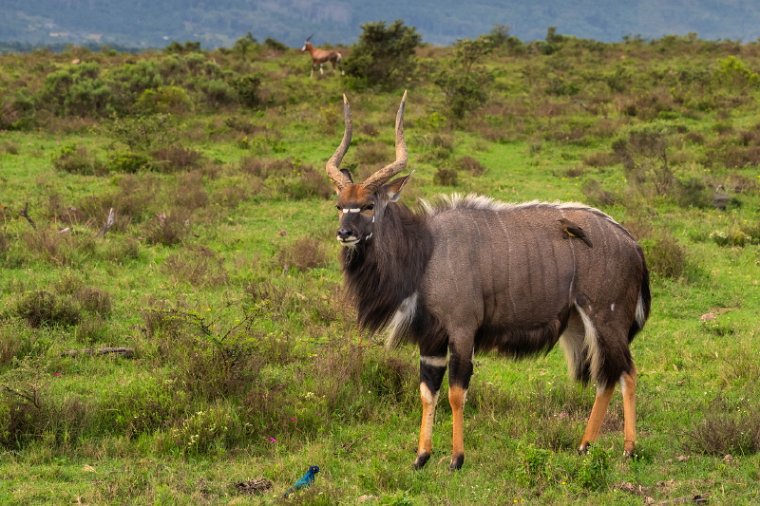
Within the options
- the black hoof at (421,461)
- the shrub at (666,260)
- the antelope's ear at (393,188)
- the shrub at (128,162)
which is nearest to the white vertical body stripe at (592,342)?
the black hoof at (421,461)

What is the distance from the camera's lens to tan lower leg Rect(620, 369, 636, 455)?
6.89 meters

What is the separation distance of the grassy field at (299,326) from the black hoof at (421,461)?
60 millimetres

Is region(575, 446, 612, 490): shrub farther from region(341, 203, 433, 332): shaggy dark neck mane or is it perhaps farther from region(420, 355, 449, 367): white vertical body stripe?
region(341, 203, 433, 332): shaggy dark neck mane

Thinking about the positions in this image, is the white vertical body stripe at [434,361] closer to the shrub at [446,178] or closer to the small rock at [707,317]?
the small rock at [707,317]

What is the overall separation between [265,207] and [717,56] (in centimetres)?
3489

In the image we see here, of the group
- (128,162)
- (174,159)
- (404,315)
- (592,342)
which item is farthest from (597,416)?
(174,159)

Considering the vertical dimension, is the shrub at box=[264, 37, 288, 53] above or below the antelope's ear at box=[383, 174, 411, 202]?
above

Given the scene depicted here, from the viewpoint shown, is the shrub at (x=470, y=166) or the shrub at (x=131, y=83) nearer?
the shrub at (x=470, y=166)

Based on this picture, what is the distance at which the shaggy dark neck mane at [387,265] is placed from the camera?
689 cm

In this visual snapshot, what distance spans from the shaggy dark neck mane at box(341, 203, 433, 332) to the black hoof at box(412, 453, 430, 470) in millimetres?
1100

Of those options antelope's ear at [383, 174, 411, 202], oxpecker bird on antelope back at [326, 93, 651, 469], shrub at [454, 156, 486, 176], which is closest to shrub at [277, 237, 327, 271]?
oxpecker bird on antelope back at [326, 93, 651, 469]

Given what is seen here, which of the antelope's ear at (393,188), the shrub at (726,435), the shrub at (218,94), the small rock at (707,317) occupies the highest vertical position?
the shrub at (218,94)

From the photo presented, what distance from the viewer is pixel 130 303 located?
34.1ft

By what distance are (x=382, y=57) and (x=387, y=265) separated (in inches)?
1050
